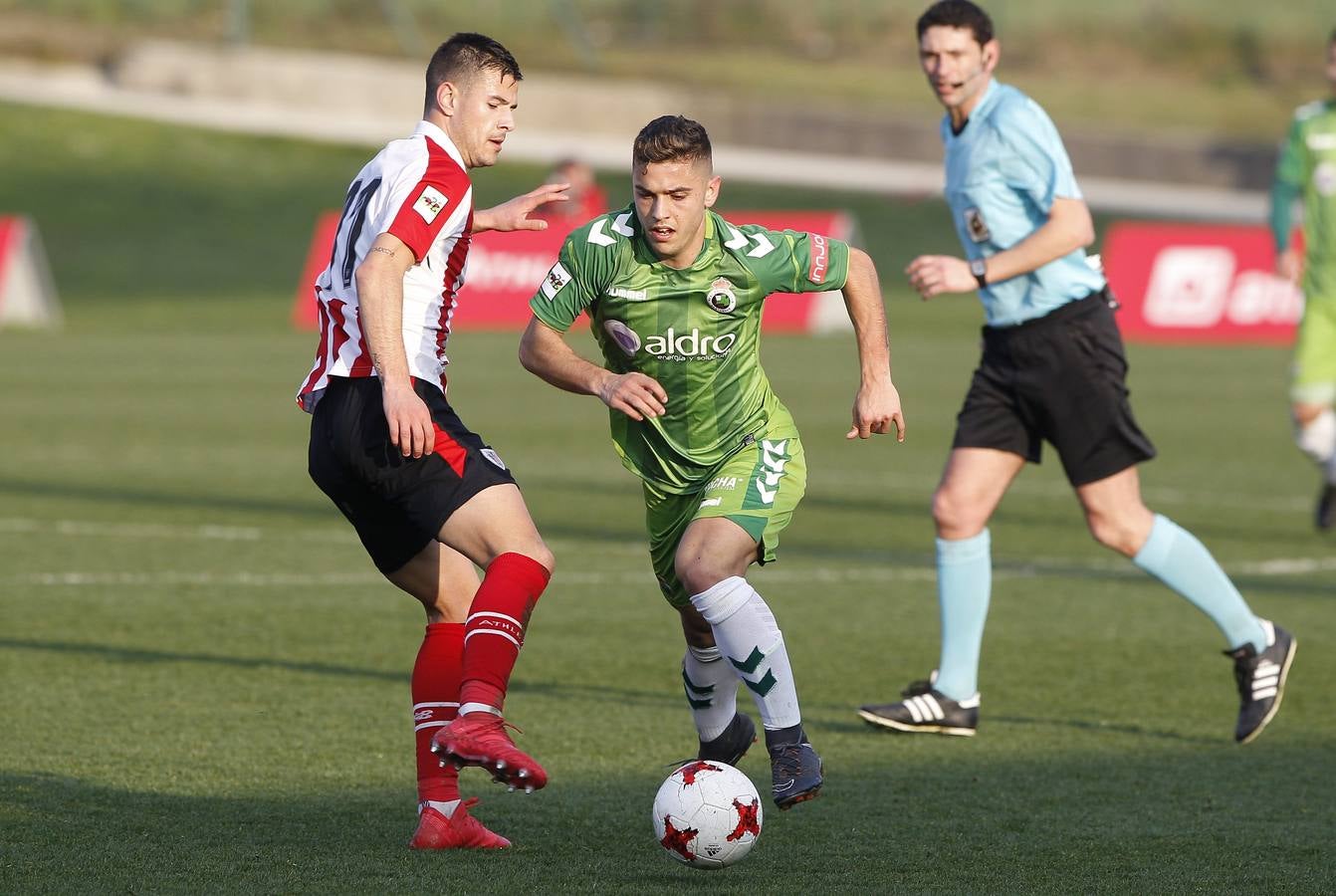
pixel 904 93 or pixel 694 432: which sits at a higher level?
pixel 904 93

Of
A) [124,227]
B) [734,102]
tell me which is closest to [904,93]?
[734,102]

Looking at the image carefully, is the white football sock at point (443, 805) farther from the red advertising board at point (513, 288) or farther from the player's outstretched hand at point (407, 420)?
the red advertising board at point (513, 288)

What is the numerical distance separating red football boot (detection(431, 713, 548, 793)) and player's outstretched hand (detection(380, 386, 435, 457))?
0.66m

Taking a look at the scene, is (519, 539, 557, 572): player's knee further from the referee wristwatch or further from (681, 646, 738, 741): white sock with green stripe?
the referee wristwatch

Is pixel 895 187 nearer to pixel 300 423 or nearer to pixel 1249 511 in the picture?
pixel 300 423

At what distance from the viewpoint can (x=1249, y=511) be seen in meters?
11.8

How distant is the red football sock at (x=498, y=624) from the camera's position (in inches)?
189

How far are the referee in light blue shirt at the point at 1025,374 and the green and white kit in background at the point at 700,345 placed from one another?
4.25 feet

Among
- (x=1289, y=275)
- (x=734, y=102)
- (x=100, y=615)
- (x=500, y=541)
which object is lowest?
(x=100, y=615)

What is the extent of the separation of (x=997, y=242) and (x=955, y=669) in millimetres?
1422

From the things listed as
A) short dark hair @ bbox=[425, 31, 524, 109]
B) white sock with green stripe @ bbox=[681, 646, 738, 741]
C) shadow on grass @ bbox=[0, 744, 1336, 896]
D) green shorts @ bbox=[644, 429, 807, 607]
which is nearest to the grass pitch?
shadow on grass @ bbox=[0, 744, 1336, 896]

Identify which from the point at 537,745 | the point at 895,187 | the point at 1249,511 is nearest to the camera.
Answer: the point at 537,745

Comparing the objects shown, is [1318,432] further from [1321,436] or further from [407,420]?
[407,420]

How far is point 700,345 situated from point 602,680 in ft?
6.86
